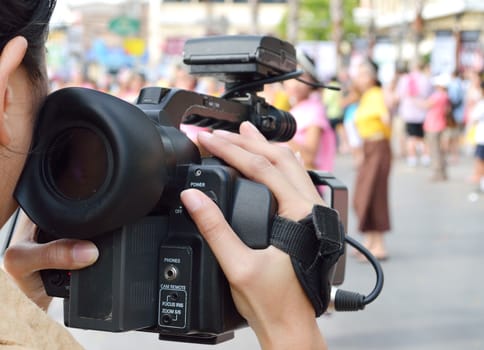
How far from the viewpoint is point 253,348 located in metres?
5.28

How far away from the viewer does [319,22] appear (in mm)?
58688

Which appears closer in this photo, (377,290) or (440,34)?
(377,290)

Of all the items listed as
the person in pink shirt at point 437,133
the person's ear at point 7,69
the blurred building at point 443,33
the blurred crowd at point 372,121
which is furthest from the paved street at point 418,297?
the blurred building at point 443,33

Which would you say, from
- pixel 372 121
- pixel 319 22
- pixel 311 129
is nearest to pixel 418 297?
pixel 311 129

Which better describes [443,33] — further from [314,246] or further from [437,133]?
[314,246]

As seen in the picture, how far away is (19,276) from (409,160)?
18523 millimetres

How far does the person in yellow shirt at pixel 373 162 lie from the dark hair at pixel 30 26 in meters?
7.00

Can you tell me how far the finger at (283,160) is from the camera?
1436 mm

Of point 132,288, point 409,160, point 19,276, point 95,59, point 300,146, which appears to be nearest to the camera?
point 132,288

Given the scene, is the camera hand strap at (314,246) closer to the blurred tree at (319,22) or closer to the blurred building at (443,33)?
the blurred building at (443,33)

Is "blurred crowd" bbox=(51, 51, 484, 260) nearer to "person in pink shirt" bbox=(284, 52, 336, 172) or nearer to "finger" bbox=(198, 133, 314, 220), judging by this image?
"person in pink shirt" bbox=(284, 52, 336, 172)

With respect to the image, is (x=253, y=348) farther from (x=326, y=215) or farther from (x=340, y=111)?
(x=340, y=111)

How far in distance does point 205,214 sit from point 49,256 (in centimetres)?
23

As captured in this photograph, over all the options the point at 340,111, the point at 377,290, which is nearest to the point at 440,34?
the point at 340,111
